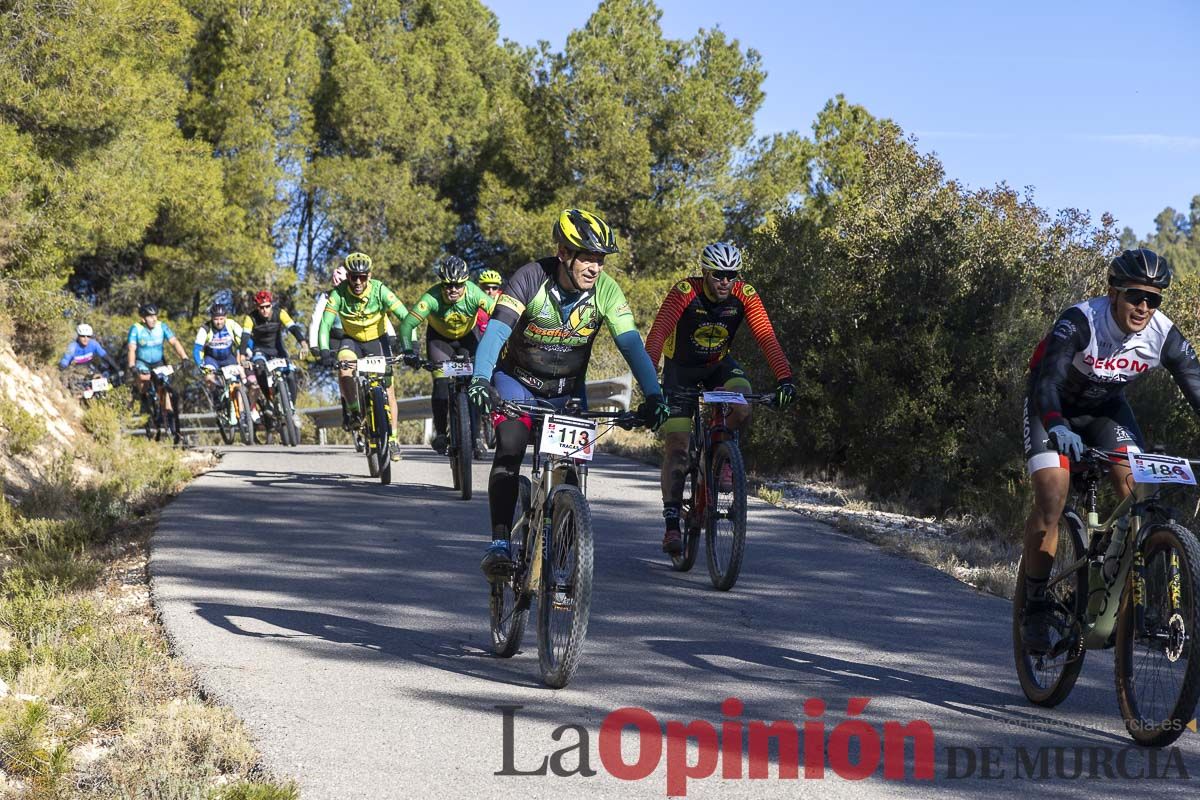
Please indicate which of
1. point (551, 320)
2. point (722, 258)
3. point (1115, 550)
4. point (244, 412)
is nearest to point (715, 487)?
point (722, 258)

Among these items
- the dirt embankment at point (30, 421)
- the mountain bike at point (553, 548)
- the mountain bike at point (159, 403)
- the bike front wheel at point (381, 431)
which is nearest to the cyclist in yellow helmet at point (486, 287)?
the bike front wheel at point (381, 431)

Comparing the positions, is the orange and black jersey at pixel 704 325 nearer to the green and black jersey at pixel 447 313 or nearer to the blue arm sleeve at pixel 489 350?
the blue arm sleeve at pixel 489 350

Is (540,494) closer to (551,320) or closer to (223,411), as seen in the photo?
(551,320)

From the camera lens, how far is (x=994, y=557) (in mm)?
10508

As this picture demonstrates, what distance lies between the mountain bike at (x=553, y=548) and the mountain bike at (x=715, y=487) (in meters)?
1.86

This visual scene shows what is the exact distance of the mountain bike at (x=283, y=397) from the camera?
20.0m

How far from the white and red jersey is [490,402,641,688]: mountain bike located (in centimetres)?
198

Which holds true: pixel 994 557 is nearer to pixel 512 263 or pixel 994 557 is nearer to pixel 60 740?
pixel 60 740

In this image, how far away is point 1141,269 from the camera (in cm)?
609

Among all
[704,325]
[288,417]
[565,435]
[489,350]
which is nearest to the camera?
[565,435]

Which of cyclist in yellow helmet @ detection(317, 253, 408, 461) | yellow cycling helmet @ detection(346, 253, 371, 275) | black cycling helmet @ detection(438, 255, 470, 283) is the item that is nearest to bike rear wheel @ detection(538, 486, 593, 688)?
black cycling helmet @ detection(438, 255, 470, 283)

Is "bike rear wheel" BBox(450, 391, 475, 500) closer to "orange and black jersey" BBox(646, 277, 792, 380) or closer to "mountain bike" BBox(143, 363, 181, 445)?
"orange and black jersey" BBox(646, 277, 792, 380)

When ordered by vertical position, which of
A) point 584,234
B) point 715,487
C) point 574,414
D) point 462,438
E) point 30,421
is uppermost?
point 584,234

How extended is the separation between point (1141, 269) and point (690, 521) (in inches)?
152
